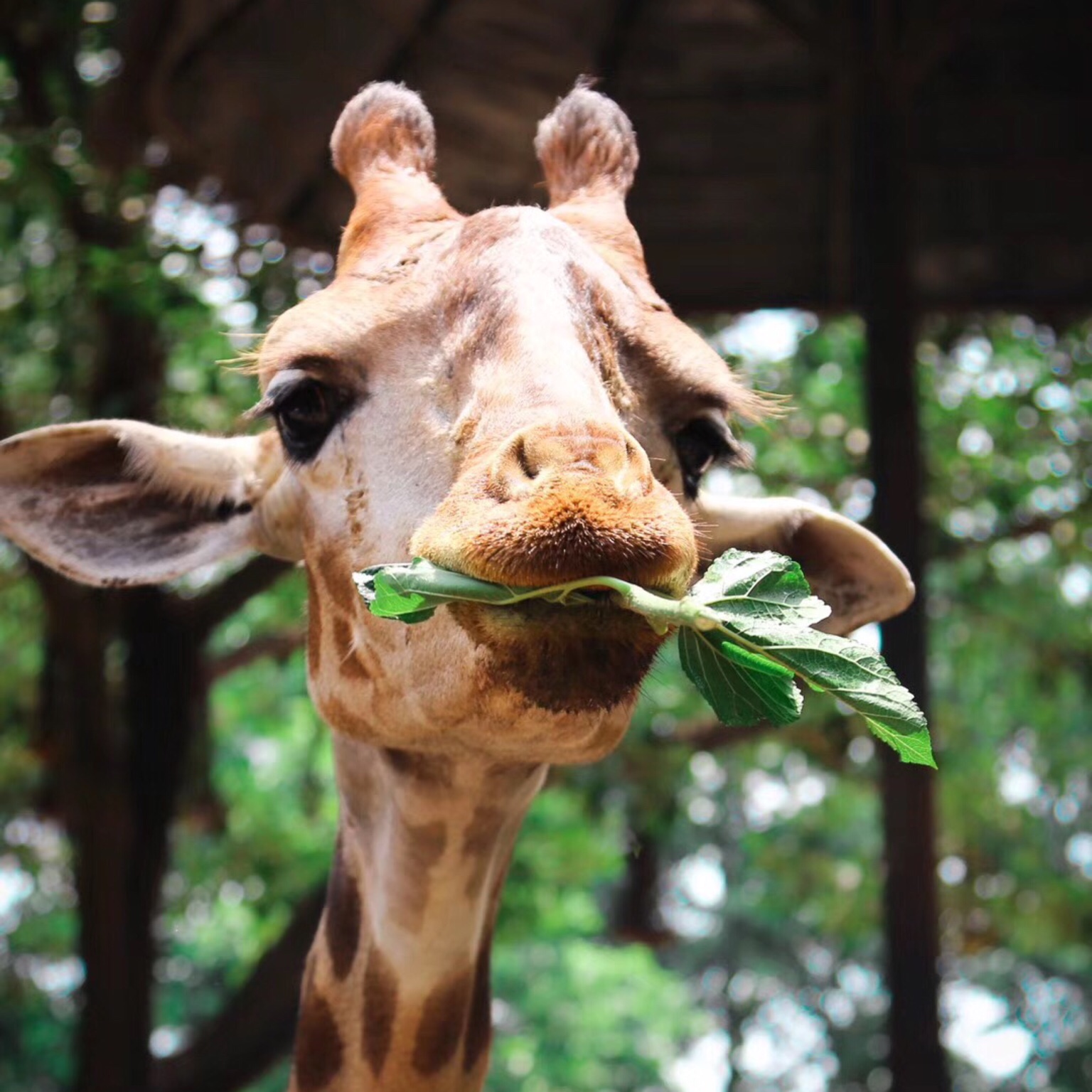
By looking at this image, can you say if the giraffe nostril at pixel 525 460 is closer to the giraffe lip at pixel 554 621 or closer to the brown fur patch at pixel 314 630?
the giraffe lip at pixel 554 621

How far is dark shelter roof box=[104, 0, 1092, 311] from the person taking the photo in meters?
6.62

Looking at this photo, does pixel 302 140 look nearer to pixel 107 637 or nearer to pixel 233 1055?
pixel 107 637

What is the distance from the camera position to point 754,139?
7.79 metres

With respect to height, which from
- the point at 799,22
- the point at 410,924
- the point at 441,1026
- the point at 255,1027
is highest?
the point at 799,22

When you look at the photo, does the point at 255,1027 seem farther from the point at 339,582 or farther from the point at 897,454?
the point at 339,582

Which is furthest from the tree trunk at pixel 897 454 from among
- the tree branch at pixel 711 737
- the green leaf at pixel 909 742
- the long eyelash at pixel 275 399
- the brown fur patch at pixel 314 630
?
the green leaf at pixel 909 742

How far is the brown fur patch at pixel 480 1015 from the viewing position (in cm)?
337

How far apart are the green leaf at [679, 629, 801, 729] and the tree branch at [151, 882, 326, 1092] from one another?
6.75 metres

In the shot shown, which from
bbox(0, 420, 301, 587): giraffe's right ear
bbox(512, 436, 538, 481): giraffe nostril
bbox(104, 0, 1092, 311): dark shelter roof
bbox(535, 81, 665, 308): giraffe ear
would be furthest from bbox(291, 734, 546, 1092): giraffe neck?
bbox(104, 0, 1092, 311): dark shelter roof

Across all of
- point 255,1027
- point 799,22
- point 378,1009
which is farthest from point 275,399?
point 255,1027

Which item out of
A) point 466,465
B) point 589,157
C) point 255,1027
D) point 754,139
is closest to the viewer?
point 466,465

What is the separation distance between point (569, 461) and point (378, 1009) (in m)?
1.56

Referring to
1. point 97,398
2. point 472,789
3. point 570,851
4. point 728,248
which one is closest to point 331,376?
point 472,789

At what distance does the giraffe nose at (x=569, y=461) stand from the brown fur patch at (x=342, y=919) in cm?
149
